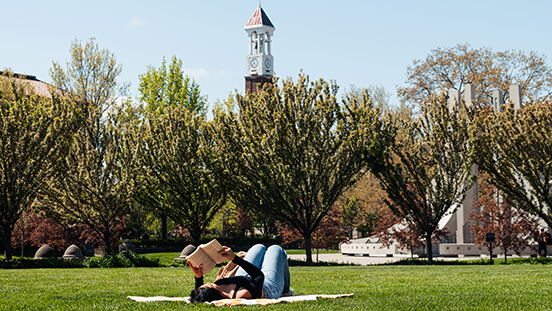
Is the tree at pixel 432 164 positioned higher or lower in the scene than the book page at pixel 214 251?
higher

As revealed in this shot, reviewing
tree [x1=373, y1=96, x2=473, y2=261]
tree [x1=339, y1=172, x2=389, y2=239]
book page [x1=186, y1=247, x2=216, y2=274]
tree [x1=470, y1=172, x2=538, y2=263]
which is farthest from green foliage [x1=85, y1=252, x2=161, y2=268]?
tree [x1=339, y1=172, x2=389, y2=239]

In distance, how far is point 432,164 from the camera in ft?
85.1

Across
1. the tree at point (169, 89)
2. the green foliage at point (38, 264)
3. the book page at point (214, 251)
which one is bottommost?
the green foliage at point (38, 264)

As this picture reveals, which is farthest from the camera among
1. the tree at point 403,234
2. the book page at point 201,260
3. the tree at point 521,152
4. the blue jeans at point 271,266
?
the tree at point 403,234

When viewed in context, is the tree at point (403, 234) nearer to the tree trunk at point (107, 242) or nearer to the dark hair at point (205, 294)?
the tree trunk at point (107, 242)

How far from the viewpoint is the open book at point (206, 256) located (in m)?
6.79

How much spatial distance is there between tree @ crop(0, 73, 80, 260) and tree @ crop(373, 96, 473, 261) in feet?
43.8

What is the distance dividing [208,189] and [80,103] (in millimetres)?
12191

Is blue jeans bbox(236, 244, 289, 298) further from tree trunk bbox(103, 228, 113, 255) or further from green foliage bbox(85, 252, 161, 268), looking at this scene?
tree trunk bbox(103, 228, 113, 255)

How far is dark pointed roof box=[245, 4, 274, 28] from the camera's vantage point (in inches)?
3565

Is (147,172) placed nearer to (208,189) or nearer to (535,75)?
(208,189)

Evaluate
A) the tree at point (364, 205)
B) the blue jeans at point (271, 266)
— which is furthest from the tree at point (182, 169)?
the tree at point (364, 205)

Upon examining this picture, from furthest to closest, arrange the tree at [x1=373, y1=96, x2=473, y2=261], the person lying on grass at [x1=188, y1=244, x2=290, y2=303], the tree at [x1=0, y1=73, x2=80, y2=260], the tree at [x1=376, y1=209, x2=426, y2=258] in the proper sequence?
the tree at [x1=376, y1=209, x2=426, y2=258] → the tree at [x1=373, y1=96, x2=473, y2=261] → the tree at [x1=0, y1=73, x2=80, y2=260] → the person lying on grass at [x1=188, y1=244, x2=290, y2=303]

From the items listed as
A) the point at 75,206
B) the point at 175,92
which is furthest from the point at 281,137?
the point at 175,92
